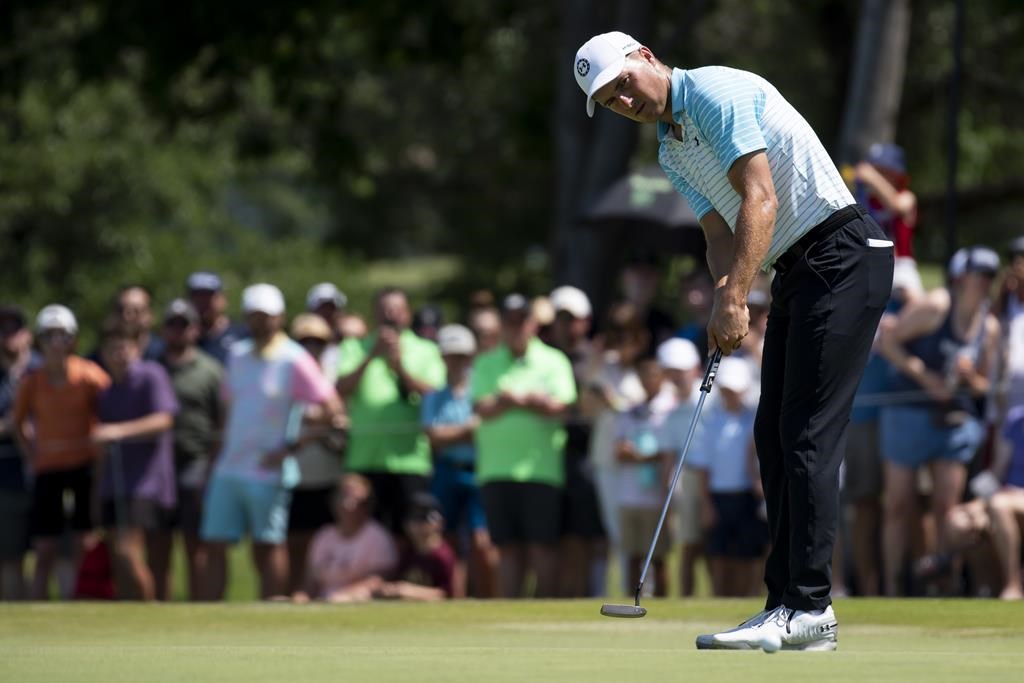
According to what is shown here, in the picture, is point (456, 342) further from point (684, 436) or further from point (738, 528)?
point (738, 528)

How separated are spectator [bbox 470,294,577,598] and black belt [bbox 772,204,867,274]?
17.1 ft

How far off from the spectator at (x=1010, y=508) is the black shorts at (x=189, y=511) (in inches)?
202

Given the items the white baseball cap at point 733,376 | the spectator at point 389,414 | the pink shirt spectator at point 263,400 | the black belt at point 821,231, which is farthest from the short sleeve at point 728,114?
the spectator at point 389,414

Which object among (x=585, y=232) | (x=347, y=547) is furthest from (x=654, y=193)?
(x=347, y=547)

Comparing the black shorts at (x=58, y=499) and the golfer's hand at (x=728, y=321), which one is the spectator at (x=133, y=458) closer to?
the black shorts at (x=58, y=499)

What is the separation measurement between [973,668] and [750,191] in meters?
1.63

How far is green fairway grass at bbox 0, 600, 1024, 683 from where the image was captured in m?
5.69

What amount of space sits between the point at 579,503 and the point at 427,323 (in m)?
2.14

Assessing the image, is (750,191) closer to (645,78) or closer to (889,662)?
(645,78)

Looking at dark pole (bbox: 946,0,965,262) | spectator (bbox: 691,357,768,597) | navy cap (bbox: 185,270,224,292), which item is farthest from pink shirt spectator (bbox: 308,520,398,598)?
dark pole (bbox: 946,0,965,262)

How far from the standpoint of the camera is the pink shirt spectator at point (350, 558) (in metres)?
11.9

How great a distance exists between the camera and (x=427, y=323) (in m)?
13.9

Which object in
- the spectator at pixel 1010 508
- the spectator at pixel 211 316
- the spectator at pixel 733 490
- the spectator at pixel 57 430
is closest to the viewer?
the spectator at pixel 1010 508

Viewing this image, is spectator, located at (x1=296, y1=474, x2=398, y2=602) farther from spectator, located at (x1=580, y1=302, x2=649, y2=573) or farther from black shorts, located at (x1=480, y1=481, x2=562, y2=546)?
spectator, located at (x1=580, y1=302, x2=649, y2=573)
